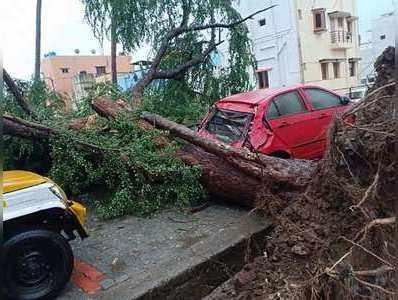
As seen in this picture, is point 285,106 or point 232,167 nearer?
point 232,167

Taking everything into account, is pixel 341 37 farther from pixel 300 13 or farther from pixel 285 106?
pixel 285 106

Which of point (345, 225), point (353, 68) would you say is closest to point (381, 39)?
point (345, 225)

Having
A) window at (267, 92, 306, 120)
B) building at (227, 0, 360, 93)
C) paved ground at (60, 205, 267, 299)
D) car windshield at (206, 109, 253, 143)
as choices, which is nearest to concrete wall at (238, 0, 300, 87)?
building at (227, 0, 360, 93)

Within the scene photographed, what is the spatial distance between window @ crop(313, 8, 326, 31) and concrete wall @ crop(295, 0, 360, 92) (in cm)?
28

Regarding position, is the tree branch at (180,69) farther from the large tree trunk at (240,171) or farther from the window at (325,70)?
the window at (325,70)

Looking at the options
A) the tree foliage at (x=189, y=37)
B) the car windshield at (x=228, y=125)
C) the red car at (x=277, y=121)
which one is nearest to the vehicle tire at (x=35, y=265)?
the red car at (x=277, y=121)

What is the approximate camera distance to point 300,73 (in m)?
23.3

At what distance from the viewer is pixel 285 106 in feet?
20.5

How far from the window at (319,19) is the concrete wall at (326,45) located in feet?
0.91

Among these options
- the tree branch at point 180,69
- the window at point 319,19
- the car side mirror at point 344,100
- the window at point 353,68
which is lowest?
the car side mirror at point 344,100

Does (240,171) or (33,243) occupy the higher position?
(240,171)

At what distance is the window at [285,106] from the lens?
6041mm

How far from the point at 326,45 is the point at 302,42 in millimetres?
3123

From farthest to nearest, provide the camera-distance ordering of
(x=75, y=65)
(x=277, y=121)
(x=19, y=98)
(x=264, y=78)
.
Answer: (x=75, y=65)
(x=264, y=78)
(x=19, y=98)
(x=277, y=121)
